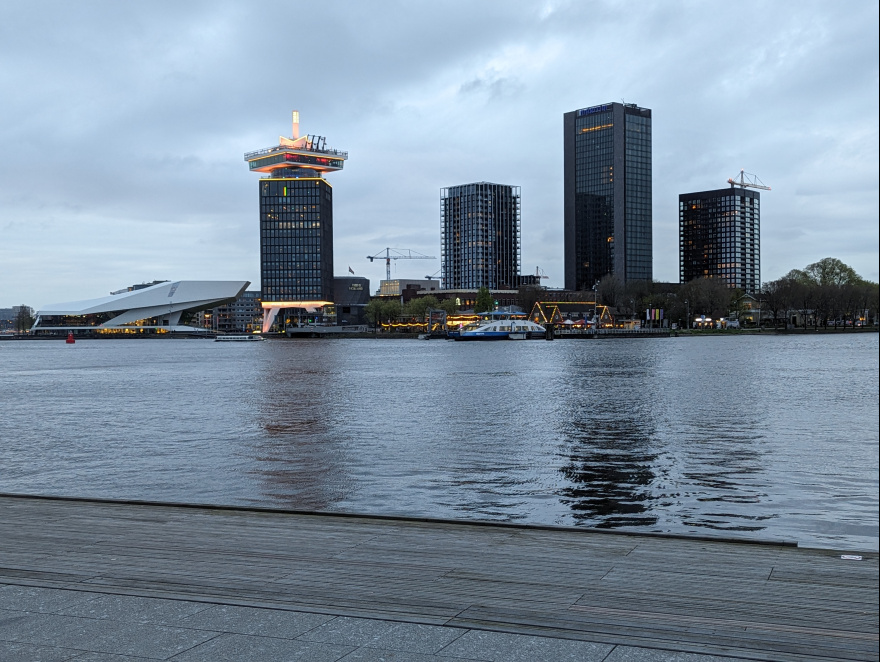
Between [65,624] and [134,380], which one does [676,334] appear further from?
[65,624]

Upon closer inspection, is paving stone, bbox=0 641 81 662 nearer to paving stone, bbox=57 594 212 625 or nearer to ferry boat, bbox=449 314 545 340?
paving stone, bbox=57 594 212 625

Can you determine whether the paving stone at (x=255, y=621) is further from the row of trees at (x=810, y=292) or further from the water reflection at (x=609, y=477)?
the row of trees at (x=810, y=292)

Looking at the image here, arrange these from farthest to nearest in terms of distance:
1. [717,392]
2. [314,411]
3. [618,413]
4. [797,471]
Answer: [717,392], [314,411], [618,413], [797,471]

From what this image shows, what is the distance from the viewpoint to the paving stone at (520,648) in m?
5.30

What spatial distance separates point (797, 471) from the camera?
1909 cm

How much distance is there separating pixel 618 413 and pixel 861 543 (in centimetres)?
2243

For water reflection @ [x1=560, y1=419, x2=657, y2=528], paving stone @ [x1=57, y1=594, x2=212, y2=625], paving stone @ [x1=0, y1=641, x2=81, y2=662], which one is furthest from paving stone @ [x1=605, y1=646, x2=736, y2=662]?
water reflection @ [x1=560, y1=419, x2=657, y2=528]

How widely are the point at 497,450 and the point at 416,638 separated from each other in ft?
59.3

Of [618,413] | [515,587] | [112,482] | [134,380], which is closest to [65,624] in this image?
[515,587]

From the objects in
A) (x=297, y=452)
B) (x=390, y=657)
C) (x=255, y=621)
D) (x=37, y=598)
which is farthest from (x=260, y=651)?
(x=297, y=452)

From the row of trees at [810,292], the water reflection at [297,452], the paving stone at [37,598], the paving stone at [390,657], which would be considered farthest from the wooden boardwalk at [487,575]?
the row of trees at [810,292]

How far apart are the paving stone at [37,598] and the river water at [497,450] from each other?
5.90 meters

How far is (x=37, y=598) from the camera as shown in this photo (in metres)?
6.59

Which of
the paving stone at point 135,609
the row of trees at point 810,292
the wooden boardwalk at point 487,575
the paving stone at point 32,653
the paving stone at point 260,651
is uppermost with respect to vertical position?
the row of trees at point 810,292
